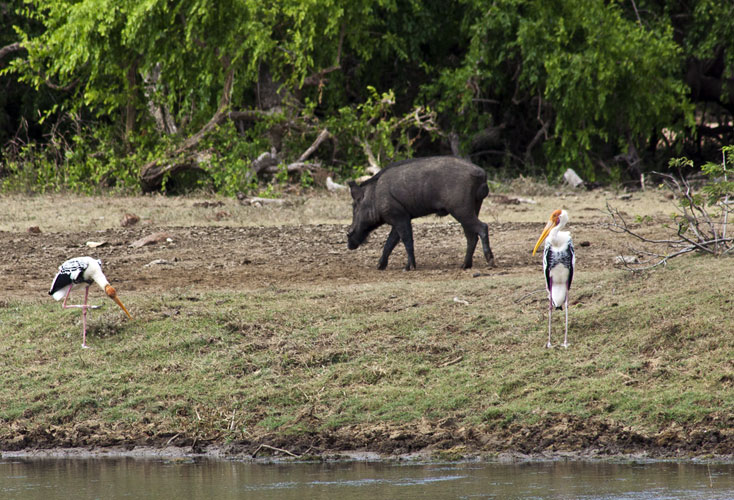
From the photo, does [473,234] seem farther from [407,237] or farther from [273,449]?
[273,449]

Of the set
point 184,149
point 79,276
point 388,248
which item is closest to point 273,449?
point 79,276

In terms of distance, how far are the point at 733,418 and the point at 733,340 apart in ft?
3.10

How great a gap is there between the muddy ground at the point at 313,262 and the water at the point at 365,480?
25 cm

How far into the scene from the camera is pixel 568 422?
233 inches

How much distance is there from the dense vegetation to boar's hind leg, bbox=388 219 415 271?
6.79 m

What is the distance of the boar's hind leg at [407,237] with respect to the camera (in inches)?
394

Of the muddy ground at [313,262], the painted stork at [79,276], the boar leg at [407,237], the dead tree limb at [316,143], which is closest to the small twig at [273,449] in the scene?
the muddy ground at [313,262]

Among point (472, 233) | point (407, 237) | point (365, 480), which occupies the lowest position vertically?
point (365, 480)

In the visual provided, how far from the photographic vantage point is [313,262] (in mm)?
10703

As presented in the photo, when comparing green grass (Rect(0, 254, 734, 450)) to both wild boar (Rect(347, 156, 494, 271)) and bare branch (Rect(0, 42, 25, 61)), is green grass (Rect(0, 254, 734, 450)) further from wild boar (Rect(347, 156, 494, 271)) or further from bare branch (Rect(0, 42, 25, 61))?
bare branch (Rect(0, 42, 25, 61))

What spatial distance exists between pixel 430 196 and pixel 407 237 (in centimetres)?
47

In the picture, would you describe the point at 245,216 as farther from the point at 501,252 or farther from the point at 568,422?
the point at 568,422

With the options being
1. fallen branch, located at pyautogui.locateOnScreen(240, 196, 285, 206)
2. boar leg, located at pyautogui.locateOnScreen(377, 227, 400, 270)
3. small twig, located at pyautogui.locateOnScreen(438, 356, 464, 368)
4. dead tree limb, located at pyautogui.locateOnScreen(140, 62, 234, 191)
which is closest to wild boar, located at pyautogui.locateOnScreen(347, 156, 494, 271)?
boar leg, located at pyautogui.locateOnScreen(377, 227, 400, 270)

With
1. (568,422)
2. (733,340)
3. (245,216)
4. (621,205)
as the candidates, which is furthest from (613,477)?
(621,205)
